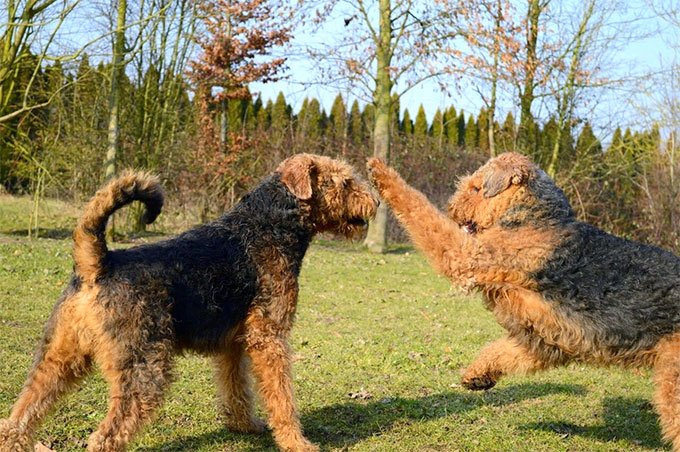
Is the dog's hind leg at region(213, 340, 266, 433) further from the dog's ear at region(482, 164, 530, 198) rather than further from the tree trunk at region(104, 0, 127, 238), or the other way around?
the tree trunk at region(104, 0, 127, 238)

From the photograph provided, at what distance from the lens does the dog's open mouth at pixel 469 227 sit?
15.8 feet

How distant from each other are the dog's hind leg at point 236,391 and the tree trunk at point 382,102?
500 inches

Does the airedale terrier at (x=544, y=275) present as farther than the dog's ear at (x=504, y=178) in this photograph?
No

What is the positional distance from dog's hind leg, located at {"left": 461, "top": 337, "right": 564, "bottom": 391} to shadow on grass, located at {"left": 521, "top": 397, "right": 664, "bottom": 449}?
61 centimetres

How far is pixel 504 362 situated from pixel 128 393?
2487 millimetres

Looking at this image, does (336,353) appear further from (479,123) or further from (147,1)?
(479,123)

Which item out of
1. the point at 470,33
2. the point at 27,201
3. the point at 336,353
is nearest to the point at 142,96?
the point at 27,201

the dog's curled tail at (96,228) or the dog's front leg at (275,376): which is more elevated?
the dog's curled tail at (96,228)

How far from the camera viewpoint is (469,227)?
4844 mm

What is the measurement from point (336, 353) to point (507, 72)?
36.5 ft

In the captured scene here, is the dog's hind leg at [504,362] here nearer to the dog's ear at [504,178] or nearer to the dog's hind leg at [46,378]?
the dog's ear at [504,178]

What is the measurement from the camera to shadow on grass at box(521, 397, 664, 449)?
5031 mm

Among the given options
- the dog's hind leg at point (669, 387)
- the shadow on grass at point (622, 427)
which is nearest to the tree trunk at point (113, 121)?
the shadow on grass at point (622, 427)

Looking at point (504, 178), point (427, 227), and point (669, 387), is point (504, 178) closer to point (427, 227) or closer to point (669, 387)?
point (427, 227)
